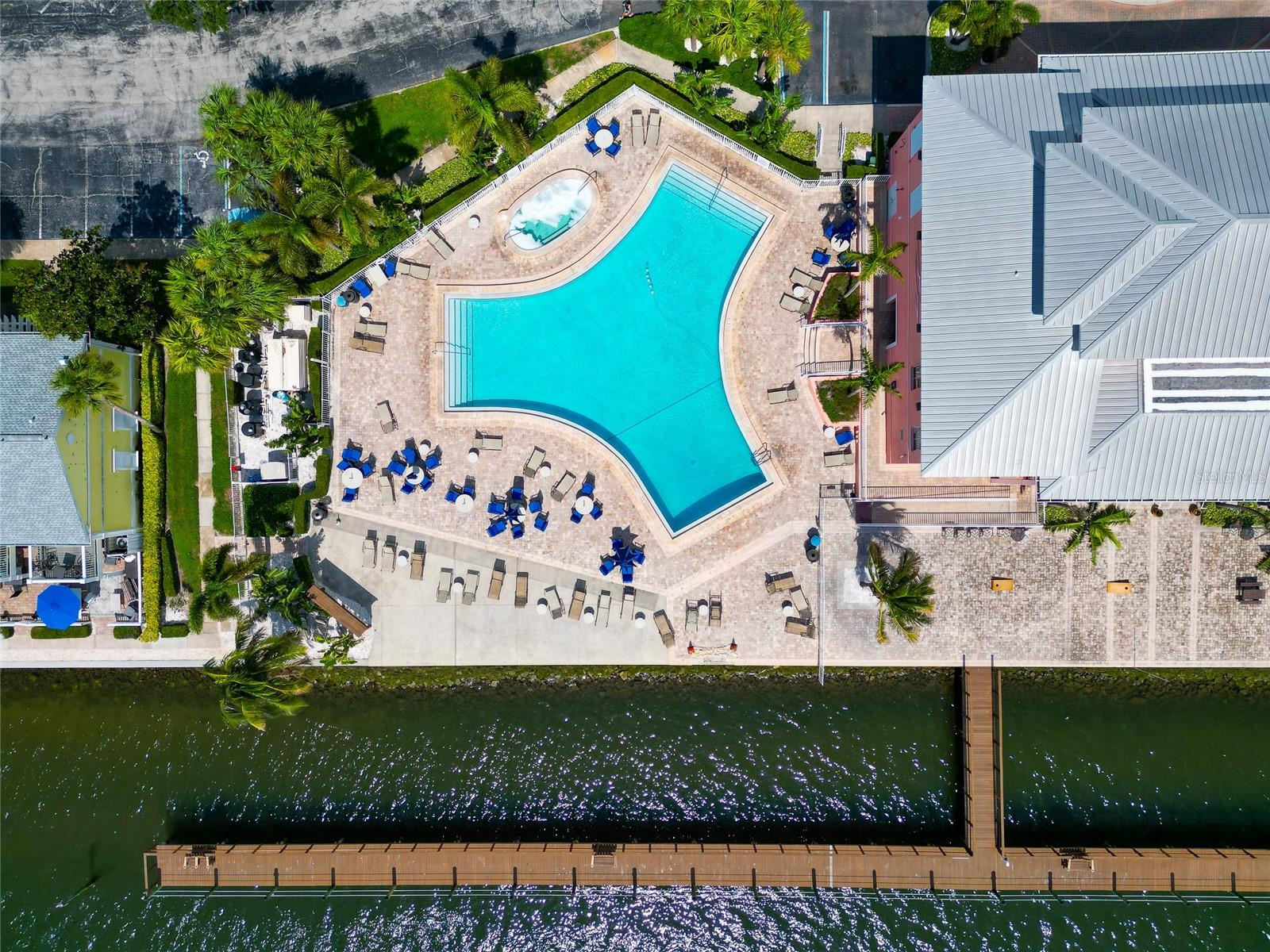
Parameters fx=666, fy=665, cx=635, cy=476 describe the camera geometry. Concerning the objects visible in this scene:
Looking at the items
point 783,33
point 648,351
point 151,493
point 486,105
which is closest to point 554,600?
point 648,351

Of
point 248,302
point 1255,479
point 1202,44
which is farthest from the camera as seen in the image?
point 1202,44

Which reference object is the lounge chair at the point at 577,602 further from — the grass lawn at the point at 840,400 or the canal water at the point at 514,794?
the grass lawn at the point at 840,400

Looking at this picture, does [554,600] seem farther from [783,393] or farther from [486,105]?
[486,105]

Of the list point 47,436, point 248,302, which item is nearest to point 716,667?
point 248,302

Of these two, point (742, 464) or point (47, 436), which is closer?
point (47, 436)

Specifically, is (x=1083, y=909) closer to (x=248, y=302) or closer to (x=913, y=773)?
(x=913, y=773)

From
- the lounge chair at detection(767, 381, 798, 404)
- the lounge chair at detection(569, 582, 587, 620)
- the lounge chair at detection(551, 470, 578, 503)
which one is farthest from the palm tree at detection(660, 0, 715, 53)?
the lounge chair at detection(569, 582, 587, 620)

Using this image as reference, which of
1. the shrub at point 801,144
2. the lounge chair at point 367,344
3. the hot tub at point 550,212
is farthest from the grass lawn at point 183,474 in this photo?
the shrub at point 801,144
